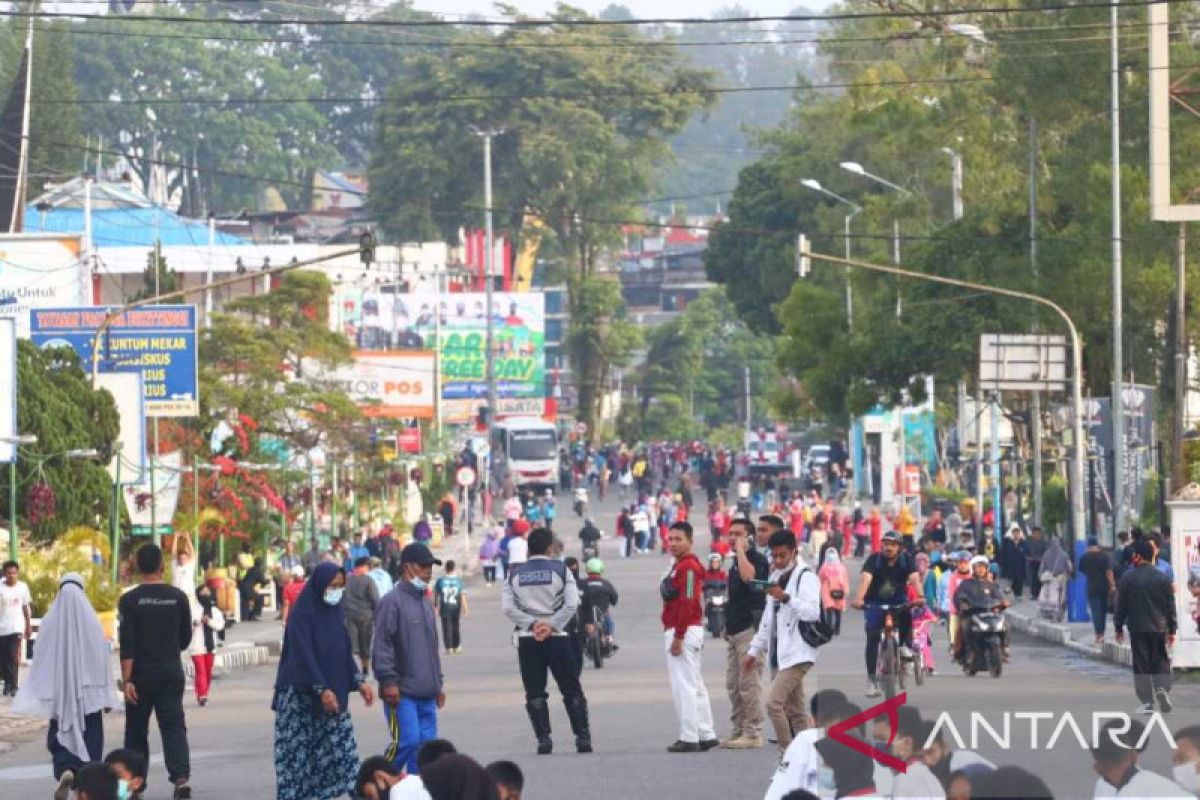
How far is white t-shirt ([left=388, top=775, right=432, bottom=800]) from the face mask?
3463mm

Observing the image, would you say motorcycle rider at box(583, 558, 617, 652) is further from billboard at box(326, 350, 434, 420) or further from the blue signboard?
billboard at box(326, 350, 434, 420)

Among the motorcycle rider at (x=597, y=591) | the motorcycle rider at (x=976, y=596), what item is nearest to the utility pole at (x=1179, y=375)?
the motorcycle rider at (x=976, y=596)

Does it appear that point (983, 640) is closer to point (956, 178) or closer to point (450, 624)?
point (450, 624)

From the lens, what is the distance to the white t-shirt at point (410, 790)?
40.5 feet

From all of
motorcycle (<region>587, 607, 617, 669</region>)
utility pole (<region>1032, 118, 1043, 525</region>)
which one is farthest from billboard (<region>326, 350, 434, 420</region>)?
motorcycle (<region>587, 607, 617, 669</region>)

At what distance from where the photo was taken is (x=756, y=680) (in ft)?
64.9

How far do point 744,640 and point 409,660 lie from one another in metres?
3.97

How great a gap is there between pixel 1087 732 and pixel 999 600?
1747 centimetres

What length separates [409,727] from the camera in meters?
17.1

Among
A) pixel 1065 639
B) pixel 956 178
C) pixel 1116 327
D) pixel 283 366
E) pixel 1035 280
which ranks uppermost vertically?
pixel 956 178

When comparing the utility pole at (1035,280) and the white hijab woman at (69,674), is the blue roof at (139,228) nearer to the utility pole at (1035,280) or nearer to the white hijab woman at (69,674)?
the utility pole at (1035,280)

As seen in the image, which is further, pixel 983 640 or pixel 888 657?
pixel 983 640

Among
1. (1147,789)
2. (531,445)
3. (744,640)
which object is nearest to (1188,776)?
(1147,789)

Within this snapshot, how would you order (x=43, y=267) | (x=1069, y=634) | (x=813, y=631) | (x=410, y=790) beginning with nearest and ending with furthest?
(x=410, y=790) < (x=813, y=631) < (x=1069, y=634) < (x=43, y=267)
